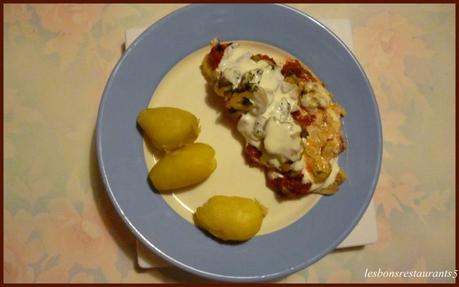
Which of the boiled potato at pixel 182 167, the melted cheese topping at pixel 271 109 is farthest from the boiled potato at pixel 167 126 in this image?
the melted cheese topping at pixel 271 109

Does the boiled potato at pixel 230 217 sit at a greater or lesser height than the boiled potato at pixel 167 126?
lesser

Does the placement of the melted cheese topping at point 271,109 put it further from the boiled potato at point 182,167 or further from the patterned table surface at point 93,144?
the patterned table surface at point 93,144

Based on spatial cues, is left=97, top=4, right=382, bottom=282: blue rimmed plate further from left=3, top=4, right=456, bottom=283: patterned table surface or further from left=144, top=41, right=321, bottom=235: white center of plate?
left=3, top=4, right=456, bottom=283: patterned table surface

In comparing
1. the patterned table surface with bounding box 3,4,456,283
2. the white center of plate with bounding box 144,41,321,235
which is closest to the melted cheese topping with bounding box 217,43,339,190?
the white center of plate with bounding box 144,41,321,235

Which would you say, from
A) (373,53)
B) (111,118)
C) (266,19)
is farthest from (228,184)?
(373,53)

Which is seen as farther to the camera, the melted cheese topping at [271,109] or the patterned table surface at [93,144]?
the patterned table surface at [93,144]

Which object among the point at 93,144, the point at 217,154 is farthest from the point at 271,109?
the point at 93,144
